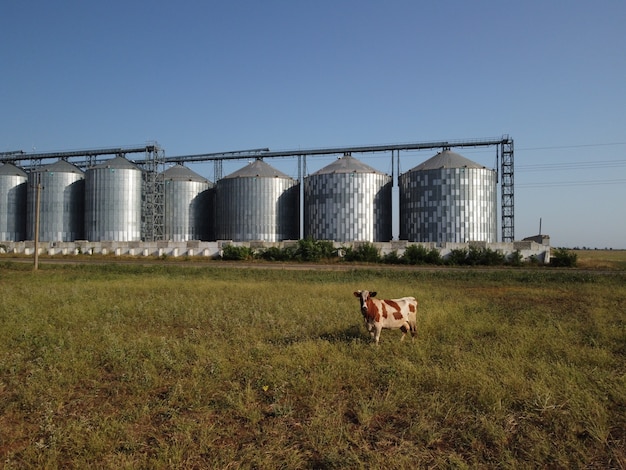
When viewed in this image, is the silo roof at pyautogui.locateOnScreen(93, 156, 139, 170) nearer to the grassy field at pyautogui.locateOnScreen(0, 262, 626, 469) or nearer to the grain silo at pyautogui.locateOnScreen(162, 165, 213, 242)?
the grain silo at pyautogui.locateOnScreen(162, 165, 213, 242)

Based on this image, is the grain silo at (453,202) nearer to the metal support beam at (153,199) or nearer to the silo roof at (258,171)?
the silo roof at (258,171)

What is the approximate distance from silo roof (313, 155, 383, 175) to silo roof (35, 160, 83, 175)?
136 feet

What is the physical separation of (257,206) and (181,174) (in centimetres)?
1700

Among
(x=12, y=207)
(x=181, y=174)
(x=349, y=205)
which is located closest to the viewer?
(x=349, y=205)

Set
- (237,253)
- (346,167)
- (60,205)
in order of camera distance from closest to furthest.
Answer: (237,253), (346,167), (60,205)

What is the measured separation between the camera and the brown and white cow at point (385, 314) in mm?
9641

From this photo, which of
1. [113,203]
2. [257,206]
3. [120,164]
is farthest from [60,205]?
[257,206]

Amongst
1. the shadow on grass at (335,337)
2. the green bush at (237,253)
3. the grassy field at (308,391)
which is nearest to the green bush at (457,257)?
the green bush at (237,253)

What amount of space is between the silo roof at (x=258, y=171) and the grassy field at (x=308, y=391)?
53487mm

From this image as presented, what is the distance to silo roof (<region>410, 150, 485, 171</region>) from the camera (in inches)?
2263

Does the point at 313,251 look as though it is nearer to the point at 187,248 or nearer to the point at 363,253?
the point at 363,253

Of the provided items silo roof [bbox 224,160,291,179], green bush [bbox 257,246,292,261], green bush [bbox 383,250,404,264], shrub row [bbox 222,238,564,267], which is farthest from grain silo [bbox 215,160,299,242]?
green bush [bbox 383,250,404,264]

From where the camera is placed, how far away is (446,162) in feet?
191

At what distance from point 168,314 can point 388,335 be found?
7.28m
